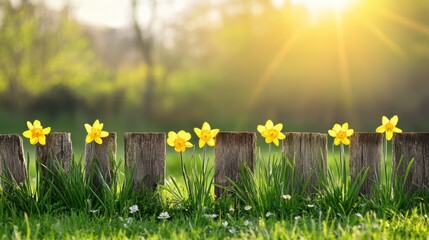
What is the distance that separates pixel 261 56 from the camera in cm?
1711

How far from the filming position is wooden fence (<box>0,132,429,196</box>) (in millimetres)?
4324

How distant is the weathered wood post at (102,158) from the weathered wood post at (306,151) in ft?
4.63

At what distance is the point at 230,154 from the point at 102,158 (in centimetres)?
104

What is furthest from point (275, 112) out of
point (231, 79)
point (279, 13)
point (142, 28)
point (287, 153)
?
point (287, 153)

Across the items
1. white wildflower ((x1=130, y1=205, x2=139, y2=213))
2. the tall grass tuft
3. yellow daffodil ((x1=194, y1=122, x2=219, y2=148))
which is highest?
yellow daffodil ((x1=194, y1=122, x2=219, y2=148))

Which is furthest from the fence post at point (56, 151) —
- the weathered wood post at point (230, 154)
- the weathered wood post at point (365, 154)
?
the weathered wood post at point (365, 154)

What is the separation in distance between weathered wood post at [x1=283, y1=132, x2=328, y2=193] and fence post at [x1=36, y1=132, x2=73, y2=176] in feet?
5.78

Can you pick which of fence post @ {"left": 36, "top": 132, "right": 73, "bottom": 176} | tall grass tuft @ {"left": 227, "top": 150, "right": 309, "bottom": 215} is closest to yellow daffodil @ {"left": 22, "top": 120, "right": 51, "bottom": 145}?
fence post @ {"left": 36, "top": 132, "right": 73, "bottom": 176}

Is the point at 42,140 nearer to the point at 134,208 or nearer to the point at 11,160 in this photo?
the point at 11,160

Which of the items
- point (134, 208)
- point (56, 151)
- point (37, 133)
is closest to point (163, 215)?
point (134, 208)

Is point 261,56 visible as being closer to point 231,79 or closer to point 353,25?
point 231,79

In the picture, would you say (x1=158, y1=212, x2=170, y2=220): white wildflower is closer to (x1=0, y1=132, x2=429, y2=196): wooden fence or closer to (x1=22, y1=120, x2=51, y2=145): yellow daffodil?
(x1=0, y1=132, x2=429, y2=196): wooden fence

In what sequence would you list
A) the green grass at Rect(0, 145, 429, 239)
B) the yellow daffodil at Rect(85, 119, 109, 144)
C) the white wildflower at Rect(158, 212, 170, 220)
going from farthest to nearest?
the yellow daffodil at Rect(85, 119, 109, 144)
the white wildflower at Rect(158, 212, 170, 220)
the green grass at Rect(0, 145, 429, 239)

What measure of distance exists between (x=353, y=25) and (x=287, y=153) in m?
12.2
